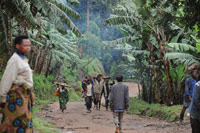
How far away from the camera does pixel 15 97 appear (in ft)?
13.0

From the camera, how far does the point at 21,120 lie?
13.1 ft

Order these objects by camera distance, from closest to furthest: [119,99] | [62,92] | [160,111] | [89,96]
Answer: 1. [119,99]
2. [160,111]
3. [62,92]
4. [89,96]

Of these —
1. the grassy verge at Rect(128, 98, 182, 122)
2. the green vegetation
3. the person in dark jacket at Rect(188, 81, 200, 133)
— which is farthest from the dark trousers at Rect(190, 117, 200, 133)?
the green vegetation

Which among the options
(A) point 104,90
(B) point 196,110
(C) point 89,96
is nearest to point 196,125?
(B) point 196,110

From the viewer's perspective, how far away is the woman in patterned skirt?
12.9 ft

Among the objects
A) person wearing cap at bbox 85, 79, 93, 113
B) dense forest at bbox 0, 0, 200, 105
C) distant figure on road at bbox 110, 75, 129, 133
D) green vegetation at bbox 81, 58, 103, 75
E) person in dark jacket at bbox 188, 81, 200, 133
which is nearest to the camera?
person in dark jacket at bbox 188, 81, 200, 133

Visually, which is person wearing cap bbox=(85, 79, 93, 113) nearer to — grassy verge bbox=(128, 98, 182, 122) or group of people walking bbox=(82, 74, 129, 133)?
group of people walking bbox=(82, 74, 129, 133)

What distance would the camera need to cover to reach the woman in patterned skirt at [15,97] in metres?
3.93

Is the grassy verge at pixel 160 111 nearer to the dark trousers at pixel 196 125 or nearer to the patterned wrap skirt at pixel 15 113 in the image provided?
the dark trousers at pixel 196 125

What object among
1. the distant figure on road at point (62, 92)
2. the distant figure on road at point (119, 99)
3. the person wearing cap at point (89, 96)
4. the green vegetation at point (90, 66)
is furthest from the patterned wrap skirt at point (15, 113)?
the green vegetation at point (90, 66)

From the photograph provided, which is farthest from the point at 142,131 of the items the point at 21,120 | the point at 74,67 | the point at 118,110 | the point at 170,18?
the point at 74,67

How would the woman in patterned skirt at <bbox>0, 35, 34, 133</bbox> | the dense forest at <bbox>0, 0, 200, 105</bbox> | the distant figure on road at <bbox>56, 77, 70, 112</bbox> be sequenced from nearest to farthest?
the woman in patterned skirt at <bbox>0, 35, 34, 133</bbox>
the dense forest at <bbox>0, 0, 200, 105</bbox>
the distant figure on road at <bbox>56, 77, 70, 112</bbox>

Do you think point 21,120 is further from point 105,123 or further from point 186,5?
point 105,123

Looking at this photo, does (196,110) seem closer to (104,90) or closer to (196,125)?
(196,125)
